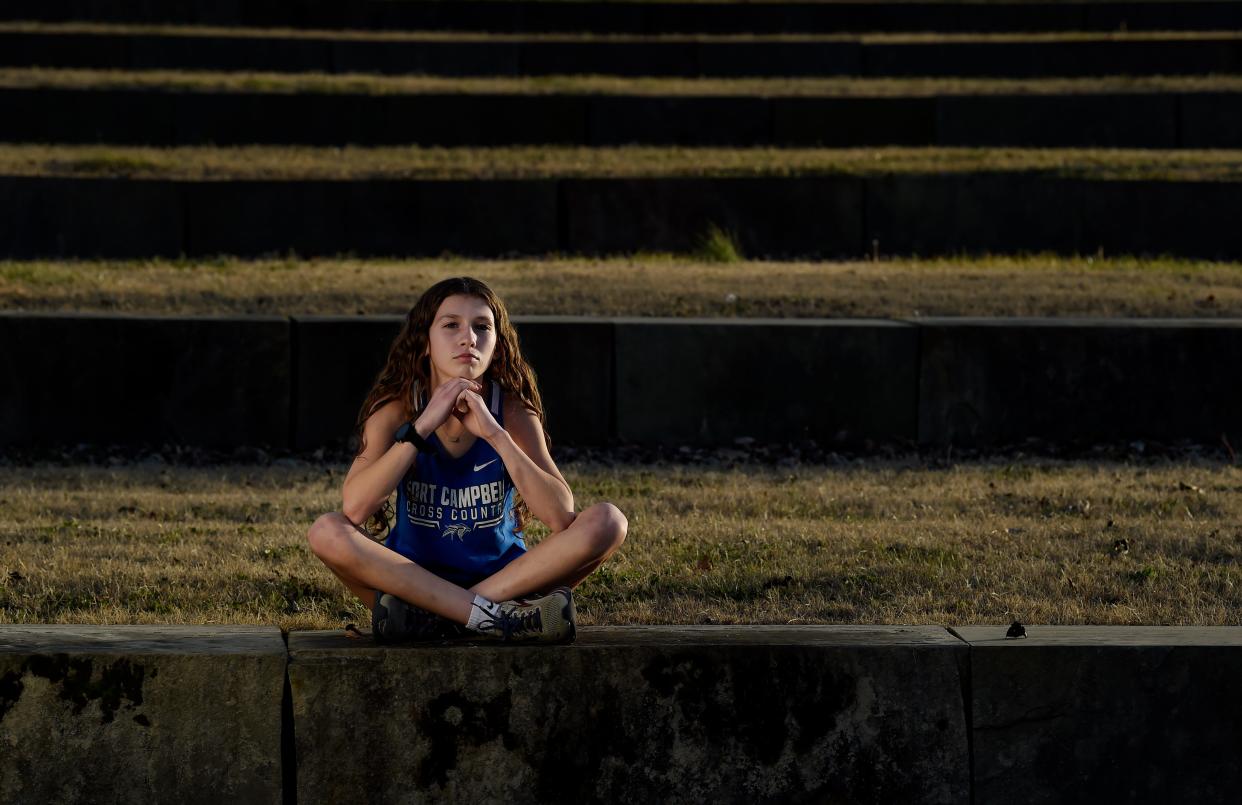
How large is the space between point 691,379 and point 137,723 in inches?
214

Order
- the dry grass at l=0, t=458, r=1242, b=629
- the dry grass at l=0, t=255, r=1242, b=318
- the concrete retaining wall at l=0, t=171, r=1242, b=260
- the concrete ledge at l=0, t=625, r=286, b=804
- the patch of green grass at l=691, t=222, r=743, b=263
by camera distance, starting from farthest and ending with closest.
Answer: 1. the concrete retaining wall at l=0, t=171, r=1242, b=260
2. the patch of green grass at l=691, t=222, r=743, b=263
3. the dry grass at l=0, t=255, r=1242, b=318
4. the dry grass at l=0, t=458, r=1242, b=629
5. the concrete ledge at l=0, t=625, r=286, b=804

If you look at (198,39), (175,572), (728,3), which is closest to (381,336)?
(175,572)

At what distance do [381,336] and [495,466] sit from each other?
4.75m

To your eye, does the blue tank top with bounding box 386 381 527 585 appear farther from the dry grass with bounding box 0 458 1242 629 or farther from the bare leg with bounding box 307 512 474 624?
the dry grass with bounding box 0 458 1242 629

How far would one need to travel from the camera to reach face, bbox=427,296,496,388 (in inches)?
193

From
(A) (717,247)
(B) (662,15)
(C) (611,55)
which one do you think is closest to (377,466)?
(A) (717,247)

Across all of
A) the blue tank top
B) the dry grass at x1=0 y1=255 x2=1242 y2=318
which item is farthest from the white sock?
the dry grass at x1=0 y1=255 x2=1242 y2=318

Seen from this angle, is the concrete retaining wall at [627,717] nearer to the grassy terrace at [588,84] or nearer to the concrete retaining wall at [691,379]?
the concrete retaining wall at [691,379]

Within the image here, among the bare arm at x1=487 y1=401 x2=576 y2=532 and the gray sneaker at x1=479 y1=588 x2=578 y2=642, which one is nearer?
the gray sneaker at x1=479 y1=588 x2=578 y2=642

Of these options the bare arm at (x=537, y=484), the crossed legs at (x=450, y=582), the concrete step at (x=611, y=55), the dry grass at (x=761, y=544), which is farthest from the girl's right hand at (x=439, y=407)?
the concrete step at (x=611, y=55)

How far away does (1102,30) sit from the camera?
23.6m

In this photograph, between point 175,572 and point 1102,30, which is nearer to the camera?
point 175,572

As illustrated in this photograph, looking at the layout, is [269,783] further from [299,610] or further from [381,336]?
[381,336]

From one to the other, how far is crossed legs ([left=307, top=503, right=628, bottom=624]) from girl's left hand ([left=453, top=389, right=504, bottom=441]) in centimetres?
30
